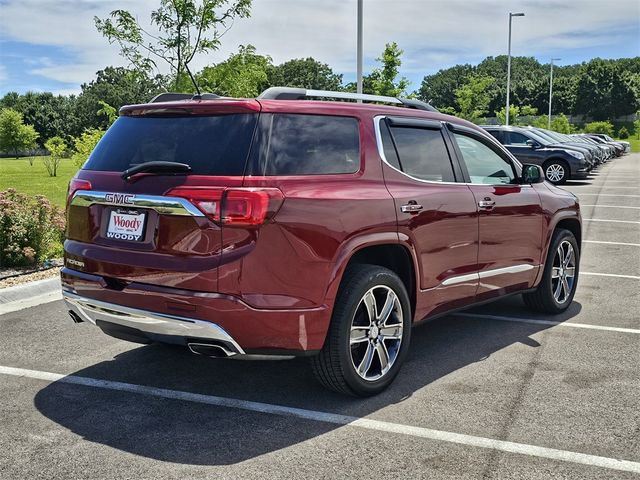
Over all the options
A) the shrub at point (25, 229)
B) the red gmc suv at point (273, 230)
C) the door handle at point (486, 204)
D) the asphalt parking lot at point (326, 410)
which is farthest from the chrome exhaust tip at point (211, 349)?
the shrub at point (25, 229)

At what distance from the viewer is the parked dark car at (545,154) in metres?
22.1

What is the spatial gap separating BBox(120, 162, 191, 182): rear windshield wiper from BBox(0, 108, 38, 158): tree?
2202 inches

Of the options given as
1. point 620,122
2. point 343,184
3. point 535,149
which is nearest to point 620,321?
point 343,184

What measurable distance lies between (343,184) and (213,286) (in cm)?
103

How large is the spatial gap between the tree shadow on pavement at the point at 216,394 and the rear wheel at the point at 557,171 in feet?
58.3

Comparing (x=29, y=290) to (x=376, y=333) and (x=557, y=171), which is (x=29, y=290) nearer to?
(x=376, y=333)

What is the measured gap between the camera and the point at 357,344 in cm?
440

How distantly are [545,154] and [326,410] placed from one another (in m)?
19.8

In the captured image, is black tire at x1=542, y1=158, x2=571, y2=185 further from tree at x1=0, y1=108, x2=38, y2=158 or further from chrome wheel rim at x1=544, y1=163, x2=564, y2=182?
tree at x1=0, y1=108, x2=38, y2=158

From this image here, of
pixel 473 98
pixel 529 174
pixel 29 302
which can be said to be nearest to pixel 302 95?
pixel 529 174

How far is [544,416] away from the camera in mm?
4113

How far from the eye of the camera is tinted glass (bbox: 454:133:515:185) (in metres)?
5.48

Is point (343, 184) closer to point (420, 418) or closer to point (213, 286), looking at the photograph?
point (213, 286)

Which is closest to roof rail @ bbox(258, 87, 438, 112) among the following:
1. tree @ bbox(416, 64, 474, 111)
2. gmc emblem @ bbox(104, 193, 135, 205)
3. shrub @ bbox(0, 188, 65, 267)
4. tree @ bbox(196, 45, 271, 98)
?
gmc emblem @ bbox(104, 193, 135, 205)
